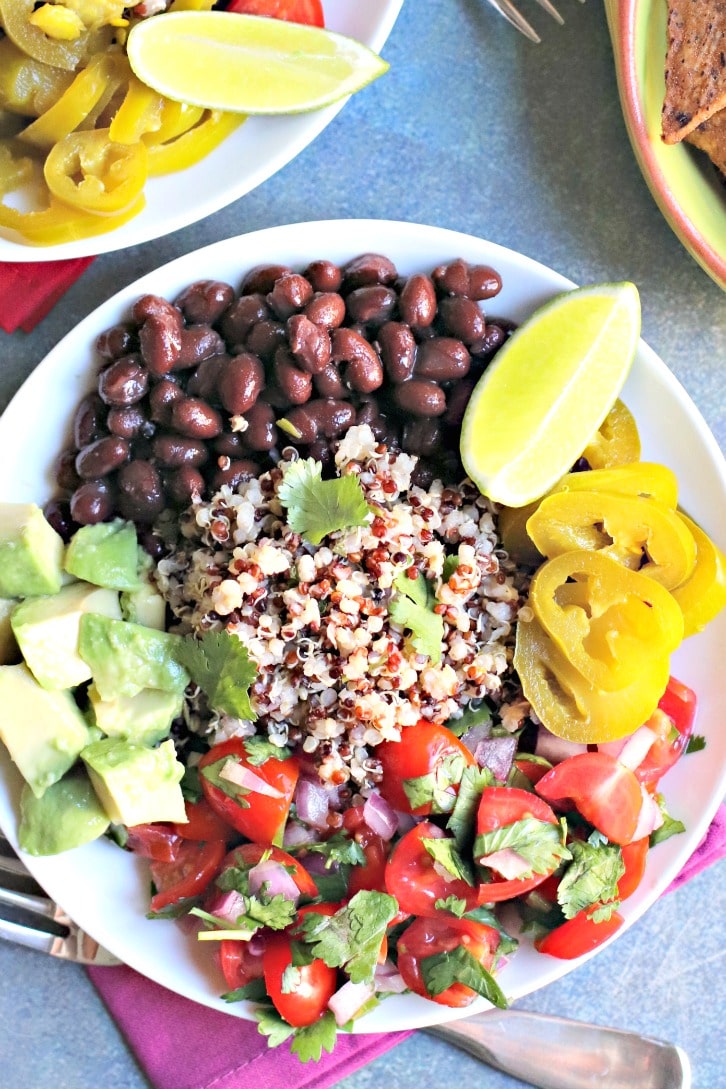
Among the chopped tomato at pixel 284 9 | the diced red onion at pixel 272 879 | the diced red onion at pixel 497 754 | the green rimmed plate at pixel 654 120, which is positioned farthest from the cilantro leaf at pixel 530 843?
the chopped tomato at pixel 284 9

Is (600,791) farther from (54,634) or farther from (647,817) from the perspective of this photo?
(54,634)

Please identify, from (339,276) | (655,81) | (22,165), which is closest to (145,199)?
(22,165)

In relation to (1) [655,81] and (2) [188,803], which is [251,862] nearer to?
(2) [188,803]

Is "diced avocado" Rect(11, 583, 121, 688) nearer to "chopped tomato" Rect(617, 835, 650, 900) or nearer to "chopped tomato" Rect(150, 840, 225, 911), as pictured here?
"chopped tomato" Rect(150, 840, 225, 911)

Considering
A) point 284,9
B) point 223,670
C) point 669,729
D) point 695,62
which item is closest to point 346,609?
point 223,670

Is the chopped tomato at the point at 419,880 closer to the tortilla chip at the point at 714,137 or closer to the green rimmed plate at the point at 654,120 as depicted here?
the green rimmed plate at the point at 654,120

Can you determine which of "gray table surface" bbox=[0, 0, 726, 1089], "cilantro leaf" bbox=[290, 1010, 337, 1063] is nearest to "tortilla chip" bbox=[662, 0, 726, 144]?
"gray table surface" bbox=[0, 0, 726, 1089]
